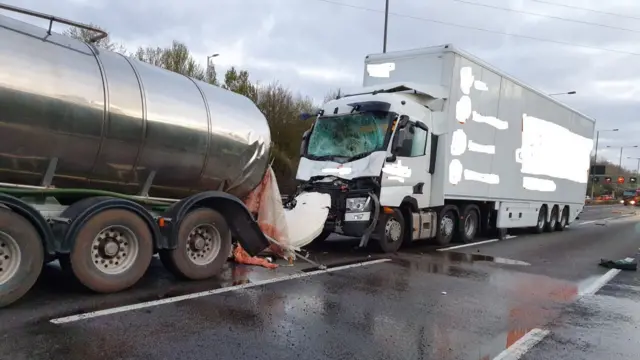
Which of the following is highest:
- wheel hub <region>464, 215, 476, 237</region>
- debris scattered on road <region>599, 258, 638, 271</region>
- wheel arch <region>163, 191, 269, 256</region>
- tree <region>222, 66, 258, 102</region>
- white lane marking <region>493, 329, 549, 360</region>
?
tree <region>222, 66, 258, 102</region>

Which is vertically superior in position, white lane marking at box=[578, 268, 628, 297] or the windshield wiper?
the windshield wiper

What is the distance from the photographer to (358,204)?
10070 millimetres

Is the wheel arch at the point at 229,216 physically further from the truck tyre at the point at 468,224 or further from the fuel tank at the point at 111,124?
the truck tyre at the point at 468,224

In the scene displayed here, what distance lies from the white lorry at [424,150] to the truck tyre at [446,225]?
3 cm

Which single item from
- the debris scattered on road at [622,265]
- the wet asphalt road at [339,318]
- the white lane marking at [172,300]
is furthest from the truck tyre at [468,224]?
the white lane marking at [172,300]

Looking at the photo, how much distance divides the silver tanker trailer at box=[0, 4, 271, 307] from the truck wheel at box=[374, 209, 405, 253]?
347 centimetres

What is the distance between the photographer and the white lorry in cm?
1037

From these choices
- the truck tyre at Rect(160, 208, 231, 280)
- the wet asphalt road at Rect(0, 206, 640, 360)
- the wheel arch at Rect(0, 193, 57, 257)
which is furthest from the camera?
the truck tyre at Rect(160, 208, 231, 280)

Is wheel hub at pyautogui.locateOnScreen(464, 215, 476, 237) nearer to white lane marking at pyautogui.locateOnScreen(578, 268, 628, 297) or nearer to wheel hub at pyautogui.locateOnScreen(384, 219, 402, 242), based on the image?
wheel hub at pyautogui.locateOnScreen(384, 219, 402, 242)

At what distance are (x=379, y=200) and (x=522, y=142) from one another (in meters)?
6.88

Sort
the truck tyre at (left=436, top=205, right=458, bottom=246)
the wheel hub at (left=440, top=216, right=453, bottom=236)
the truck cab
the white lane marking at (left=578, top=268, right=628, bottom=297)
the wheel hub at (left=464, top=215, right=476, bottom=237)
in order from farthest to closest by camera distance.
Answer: the wheel hub at (left=464, top=215, right=476, bottom=237)
the wheel hub at (left=440, top=216, right=453, bottom=236)
the truck tyre at (left=436, top=205, right=458, bottom=246)
the truck cab
the white lane marking at (left=578, top=268, right=628, bottom=297)

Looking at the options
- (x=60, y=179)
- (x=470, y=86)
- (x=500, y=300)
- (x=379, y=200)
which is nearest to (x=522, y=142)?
(x=470, y=86)

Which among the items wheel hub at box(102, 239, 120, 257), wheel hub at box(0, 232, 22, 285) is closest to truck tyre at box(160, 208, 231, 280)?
wheel hub at box(102, 239, 120, 257)

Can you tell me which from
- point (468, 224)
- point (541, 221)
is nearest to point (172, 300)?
point (468, 224)
